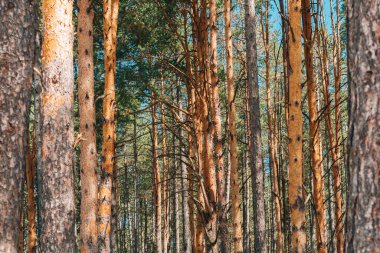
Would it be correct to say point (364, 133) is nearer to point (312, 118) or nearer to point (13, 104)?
point (13, 104)

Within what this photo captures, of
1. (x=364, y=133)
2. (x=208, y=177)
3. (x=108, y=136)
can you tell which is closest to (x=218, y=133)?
(x=208, y=177)

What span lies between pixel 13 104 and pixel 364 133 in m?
2.01

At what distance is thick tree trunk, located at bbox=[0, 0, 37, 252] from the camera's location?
2.85 m

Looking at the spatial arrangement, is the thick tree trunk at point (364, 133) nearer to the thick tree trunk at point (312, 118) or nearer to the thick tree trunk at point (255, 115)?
the thick tree trunk at point (312, 118)

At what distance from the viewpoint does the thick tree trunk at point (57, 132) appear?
4727 mm

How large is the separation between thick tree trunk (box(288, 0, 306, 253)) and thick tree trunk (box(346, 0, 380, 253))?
349 cm

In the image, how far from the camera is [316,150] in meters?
7.43

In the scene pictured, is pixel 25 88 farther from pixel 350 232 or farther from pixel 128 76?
pixel 128 76

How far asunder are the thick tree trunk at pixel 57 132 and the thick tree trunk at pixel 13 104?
1.84 metres

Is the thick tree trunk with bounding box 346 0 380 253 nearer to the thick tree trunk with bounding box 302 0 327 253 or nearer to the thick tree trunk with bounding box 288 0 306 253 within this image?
the thick tree trunk with bounding box 288 0 306 253

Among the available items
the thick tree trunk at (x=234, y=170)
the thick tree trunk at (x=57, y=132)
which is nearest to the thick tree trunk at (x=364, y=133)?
the thick tree trunk at (x=57, y=132)

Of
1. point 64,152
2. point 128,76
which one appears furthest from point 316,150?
point 128,76

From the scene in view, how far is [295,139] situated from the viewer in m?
5.73

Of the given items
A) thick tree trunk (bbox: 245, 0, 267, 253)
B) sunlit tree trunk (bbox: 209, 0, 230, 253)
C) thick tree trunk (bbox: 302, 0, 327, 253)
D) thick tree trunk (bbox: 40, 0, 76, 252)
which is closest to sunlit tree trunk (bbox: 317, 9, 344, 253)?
thick tree trunk (bbox: 302, 0, 327, 253)
